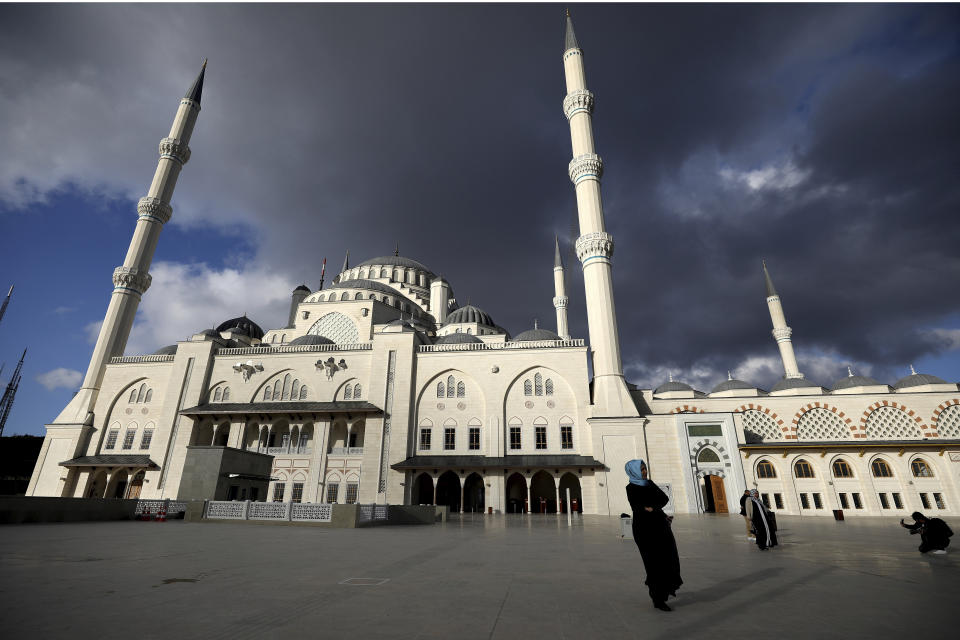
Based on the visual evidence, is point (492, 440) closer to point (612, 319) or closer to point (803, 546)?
point (612, 319)

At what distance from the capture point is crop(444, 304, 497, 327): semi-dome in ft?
→ 141

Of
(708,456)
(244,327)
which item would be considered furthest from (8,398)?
(708,456)

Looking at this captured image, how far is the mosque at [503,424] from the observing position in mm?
27484

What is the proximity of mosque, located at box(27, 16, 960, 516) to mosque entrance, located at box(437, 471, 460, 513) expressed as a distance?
0.40 feet

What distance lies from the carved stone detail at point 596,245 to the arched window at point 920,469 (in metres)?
22.6

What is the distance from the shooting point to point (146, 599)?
4.16 meters

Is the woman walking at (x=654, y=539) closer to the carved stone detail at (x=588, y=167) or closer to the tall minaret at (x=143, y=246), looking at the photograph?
the carved stone detail at (x=588, y=167)

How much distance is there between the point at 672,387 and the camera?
116 ft

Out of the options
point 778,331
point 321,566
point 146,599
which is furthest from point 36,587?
point 778,331

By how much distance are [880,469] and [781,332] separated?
1473cm

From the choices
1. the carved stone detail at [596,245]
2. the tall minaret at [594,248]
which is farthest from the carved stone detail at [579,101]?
the carved stone detail at [596,245]

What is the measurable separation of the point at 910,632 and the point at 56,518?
63.8 ft

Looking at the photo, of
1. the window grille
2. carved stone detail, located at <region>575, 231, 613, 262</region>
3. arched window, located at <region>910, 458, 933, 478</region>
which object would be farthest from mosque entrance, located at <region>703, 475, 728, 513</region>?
carved stone detail, located at <region>575, 231, 613, 262</region>

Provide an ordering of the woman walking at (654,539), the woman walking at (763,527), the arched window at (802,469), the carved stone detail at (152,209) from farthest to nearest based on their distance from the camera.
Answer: the carved stone detail at (152,209), the arched window at (802,469), the woman walking at (763,527), the woman walking at (654,539)
